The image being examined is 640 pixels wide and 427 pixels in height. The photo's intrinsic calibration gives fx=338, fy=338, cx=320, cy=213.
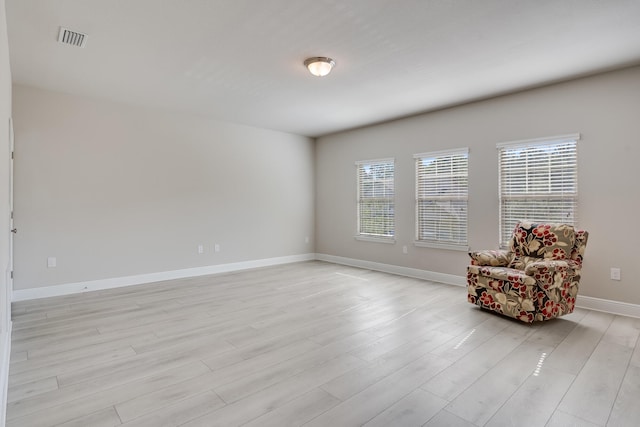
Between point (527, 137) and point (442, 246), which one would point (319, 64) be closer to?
point (527, 137)

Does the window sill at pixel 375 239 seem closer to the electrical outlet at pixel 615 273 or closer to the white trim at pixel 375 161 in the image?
the white trim at pixel 375 161

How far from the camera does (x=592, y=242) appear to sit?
3.87 meters

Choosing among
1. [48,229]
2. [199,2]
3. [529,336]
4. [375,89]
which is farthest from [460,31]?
[48,229]

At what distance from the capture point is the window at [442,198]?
503cm

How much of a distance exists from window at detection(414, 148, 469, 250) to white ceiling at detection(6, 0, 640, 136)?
94 centimetres

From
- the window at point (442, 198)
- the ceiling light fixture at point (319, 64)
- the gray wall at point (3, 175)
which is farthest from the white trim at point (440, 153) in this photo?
the gray wall at point (3, 175)

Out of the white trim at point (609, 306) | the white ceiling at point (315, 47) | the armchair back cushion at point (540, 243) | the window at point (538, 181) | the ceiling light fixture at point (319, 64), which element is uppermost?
the white ceiling at point (315, 47)

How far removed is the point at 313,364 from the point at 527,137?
387cm

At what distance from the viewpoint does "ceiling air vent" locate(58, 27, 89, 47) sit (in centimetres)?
290

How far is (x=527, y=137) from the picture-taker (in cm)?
433

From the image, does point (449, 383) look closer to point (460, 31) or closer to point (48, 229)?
point (460, 31)

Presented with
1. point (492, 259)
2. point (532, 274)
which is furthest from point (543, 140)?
point (532, 274)

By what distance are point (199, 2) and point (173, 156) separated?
3.44 metres

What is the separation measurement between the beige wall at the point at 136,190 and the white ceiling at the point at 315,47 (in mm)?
→ 564
